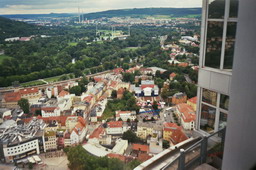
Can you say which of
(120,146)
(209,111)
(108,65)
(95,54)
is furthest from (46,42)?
(209,111)

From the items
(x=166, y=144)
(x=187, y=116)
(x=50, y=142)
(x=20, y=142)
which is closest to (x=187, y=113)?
(x=187, y=116)

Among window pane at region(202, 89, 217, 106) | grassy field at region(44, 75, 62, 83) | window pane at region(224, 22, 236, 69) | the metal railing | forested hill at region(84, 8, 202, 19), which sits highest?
forested hill at region(84, 8, 202, 19)

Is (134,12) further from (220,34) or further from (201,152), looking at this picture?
(201,152)

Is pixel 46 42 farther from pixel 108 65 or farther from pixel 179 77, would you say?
pixel 179 77

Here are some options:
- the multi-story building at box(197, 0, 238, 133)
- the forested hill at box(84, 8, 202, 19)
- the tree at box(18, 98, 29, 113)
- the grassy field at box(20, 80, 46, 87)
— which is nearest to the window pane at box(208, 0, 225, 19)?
the multi-story building at box(197, 0, 238, 133)

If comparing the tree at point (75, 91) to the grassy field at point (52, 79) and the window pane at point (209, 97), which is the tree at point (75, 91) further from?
the window pane at point (209, 97)

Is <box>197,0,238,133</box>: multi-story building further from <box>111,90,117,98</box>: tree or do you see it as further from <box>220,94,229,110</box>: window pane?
<box>111,90,117,98</box>: tree

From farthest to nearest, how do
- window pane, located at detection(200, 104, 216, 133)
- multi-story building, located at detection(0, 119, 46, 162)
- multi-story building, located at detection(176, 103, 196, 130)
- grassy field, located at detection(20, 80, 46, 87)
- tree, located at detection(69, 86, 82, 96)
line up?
grassy field, located at detection(20, 80, 46, 87), tree, located at detection(69, 86, 82, 96), multi-story building, located at detection(176, 103, 196, 130), multi-story building, located at detection(0, 119, 46, 162), window pane, located at detection(200, 104, 216, 133)
